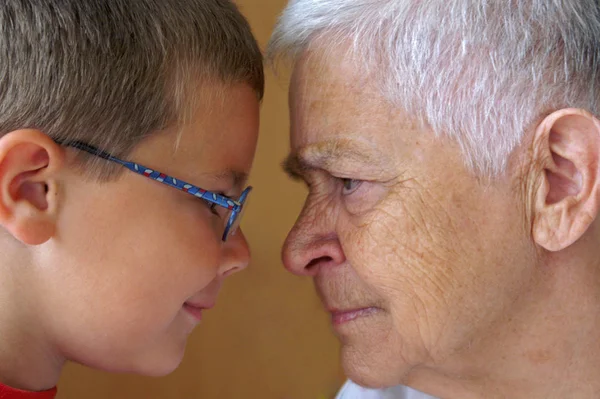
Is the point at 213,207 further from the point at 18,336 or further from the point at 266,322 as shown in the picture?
the point at 266,322

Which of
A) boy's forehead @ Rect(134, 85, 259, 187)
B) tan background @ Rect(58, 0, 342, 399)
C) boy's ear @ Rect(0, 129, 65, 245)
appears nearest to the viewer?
boy's ear @ Rect(0, 129, 65, 245)

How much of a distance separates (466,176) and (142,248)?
0.49m

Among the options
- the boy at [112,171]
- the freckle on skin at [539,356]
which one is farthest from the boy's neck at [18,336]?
the freckle on skin at [539,356]

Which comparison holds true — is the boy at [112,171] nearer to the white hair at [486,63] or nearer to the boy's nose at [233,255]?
the boy's nose at [233,255]

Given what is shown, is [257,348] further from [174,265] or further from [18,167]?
[18,167]

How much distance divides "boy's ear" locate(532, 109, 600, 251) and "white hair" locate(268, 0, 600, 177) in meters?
0.03

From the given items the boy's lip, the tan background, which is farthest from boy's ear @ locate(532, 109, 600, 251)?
the tan background

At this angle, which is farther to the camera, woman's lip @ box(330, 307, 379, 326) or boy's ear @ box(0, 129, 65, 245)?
woman's lip @ box(330, 307, 379, 326)

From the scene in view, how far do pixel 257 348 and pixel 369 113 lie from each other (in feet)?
3.90

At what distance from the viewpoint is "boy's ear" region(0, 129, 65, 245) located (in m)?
1.01

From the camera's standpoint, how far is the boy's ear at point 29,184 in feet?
3.32

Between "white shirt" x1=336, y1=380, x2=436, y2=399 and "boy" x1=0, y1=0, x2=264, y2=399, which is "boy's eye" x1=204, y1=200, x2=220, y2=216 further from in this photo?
"white shirt" x1=336, y1=380, x2=436, y2=399

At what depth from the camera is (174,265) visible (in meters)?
1.15

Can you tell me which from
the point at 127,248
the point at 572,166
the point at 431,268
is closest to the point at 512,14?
the point at 572,166
